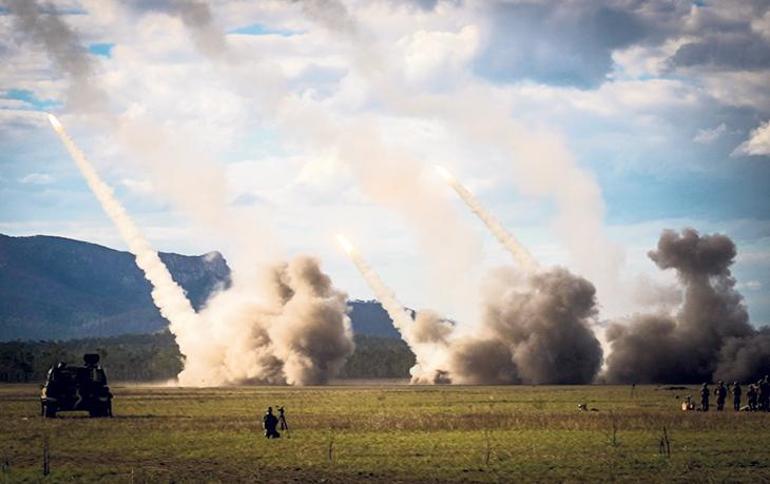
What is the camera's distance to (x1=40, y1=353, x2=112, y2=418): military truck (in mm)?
64688

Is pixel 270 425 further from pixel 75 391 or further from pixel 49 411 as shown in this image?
pixel 75 391

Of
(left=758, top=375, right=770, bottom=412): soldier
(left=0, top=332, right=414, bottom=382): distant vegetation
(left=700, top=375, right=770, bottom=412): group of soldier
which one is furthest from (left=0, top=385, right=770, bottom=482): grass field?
(left=0, top=332, right=414, bottom=382): distant vegetation

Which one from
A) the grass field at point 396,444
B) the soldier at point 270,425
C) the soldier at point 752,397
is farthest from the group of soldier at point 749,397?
the soldier at point 270,425

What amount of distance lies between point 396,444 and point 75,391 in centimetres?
2642

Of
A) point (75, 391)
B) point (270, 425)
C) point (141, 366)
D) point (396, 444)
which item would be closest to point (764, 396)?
point (396, 444)

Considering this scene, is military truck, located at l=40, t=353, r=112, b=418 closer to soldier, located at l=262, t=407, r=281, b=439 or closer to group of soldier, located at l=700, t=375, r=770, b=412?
soldier, located at l=262, t=407, r=281, b=439

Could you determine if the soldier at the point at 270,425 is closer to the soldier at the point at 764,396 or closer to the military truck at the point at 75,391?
the military truck at the point at 75,391

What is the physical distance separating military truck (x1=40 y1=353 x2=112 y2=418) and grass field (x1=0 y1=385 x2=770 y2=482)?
57.3 inches

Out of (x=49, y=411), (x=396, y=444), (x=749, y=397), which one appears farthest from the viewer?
(x=749, y=397)

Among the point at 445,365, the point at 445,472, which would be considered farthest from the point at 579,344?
the point at 445,472

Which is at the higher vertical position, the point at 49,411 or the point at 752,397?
the point at 752,397

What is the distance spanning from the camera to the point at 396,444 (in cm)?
4666

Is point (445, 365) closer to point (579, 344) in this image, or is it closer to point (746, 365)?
point (579, 344)

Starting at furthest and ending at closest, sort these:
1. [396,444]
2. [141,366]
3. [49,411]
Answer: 1. [141,366]
2. [49,411]
3. [396,444]
